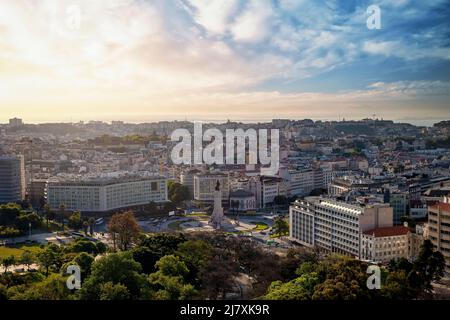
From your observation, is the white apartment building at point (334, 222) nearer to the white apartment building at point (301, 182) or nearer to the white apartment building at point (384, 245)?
the white apartment building at point (384, 245)

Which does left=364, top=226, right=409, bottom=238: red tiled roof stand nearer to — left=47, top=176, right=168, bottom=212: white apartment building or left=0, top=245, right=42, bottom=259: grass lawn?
left=0, top=245, right=42, bottom=259: grass lawn

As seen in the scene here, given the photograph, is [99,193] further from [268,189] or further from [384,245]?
[384,245]

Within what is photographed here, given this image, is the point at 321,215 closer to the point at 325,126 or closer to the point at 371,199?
the point at 371,199

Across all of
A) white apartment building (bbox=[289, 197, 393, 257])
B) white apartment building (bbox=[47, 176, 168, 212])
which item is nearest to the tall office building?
white apartment building (bbox=[47, 176, 168, 212])

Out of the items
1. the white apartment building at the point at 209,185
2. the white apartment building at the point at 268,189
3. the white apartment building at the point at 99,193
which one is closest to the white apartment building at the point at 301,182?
the white apartment building at the point at 268,189

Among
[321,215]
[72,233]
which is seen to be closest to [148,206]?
[72,233]

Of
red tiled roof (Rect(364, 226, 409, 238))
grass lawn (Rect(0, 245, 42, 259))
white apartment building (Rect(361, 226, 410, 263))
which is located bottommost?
grass lawn (Rect(0, 245, 42, 259))
